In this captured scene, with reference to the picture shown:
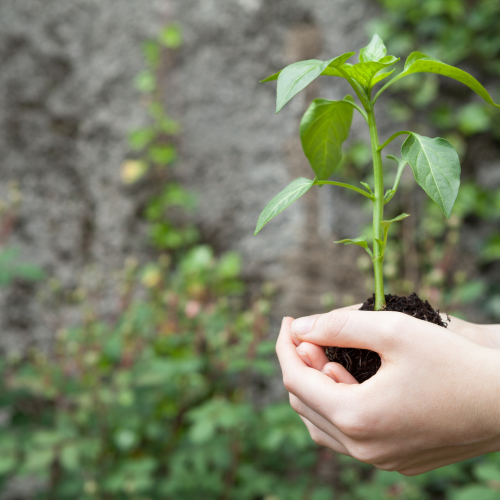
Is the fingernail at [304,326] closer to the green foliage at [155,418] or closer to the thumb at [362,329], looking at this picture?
the thumb at [362,329]

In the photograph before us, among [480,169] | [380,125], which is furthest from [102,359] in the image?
[480,169]

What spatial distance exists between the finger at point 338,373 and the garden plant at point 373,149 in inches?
0.9

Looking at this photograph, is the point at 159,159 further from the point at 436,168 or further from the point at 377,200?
the point at 436,168

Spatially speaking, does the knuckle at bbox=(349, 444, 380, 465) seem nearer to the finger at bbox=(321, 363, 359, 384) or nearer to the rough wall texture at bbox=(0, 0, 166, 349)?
the finger at bbox=(321, 363, 359, 384)

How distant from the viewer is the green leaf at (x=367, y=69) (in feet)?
1.91

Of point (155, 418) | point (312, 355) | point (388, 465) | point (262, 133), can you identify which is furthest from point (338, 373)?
point (262, 133)

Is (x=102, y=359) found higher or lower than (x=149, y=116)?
lower

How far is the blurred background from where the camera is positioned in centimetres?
183

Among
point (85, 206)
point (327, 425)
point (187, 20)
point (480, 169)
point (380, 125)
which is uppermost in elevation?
point (187, 20)

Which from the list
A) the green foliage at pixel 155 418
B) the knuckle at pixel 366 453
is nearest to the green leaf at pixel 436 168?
the knuckle at pixel 366 453

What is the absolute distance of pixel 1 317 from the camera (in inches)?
79.1

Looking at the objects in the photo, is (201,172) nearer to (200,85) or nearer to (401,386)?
(200,85)

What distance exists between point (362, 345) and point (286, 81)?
0.36 metres

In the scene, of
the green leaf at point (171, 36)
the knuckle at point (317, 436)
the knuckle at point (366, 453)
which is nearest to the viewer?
the knuckle at point (366, 453)
